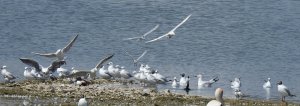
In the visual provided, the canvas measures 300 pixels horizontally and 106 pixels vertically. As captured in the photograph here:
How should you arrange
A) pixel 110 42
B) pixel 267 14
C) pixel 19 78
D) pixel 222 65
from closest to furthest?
pixel 19 78 → pixel 222 65 → pixel 110 42 → pixel 267 14

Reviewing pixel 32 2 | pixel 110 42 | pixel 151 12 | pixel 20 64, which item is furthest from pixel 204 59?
pixel 32 2

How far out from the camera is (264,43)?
52031 millimetres

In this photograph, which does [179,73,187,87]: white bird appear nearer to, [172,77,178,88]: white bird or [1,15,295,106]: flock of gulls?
[1,15,295,106]: flock of gulls

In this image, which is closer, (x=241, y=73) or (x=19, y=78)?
(x=19, y=78)

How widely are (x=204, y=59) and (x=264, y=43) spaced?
292 inches

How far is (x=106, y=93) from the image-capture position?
28.7 m

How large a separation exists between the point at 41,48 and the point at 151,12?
48.5ft

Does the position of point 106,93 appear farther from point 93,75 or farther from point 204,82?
point 204,82

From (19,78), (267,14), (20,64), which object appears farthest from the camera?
(267,14)

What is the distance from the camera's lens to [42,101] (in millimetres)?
26031

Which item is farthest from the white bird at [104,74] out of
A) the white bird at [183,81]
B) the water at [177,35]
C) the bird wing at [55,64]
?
the water at [177,35]

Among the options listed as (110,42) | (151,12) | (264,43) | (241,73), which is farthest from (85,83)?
(151,12)

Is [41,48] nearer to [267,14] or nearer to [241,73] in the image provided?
[241,73]

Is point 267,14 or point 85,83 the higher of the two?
point 267,14
